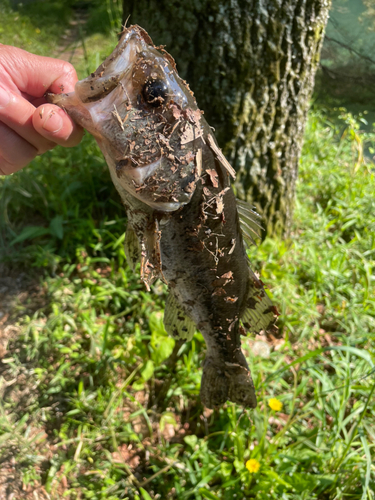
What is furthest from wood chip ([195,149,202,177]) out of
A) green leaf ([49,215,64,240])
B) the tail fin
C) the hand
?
green leaf ([49,215,64,240])

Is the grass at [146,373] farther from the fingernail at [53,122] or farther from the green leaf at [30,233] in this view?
the fingernail at [53,122]

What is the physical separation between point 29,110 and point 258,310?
1287 mm

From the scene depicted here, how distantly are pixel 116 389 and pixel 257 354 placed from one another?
1.09 meters

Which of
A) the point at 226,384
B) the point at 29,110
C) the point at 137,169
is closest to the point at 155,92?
the point at 137,169

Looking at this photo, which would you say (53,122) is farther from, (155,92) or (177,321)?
(177,321)

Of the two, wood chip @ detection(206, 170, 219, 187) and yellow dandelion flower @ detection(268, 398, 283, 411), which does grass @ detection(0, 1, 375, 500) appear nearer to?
→ yellow dandelion flower @ detection(268, 398, 283, 411)

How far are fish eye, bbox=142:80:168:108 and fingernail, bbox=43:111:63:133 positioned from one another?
360 mm

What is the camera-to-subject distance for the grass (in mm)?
2146

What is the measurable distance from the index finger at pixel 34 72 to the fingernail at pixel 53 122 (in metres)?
0.33

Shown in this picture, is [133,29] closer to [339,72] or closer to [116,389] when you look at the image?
[116,389]

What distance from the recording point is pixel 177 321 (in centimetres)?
174

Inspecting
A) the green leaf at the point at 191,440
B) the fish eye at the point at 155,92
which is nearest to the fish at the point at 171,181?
the fish eye at the point at 155,92

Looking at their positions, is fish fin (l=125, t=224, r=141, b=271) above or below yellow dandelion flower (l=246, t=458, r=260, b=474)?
above

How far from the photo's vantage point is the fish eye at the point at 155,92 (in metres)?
1.16
